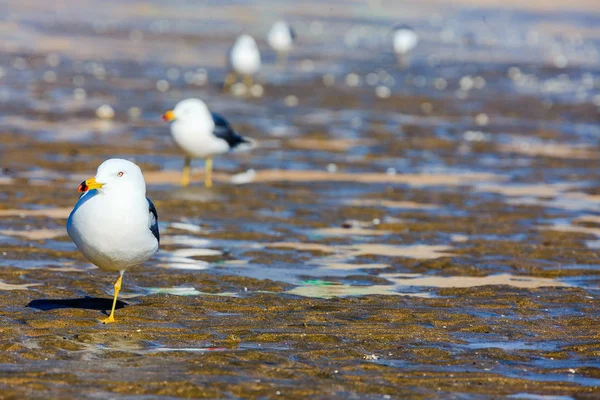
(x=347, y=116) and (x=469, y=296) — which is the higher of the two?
(x=347, y=116)

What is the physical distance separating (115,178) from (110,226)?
0.34 meters

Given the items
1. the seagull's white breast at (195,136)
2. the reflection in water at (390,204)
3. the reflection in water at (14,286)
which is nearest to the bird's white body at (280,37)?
the seagull's white breast at (195,136)

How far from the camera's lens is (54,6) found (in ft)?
134

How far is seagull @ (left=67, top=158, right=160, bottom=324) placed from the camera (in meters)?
7.92

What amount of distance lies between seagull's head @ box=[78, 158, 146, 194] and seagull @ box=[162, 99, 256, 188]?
20.7ft

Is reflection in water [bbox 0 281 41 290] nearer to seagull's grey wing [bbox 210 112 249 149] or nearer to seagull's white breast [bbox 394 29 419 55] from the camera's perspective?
seagull's grey wing [bbox 210 112 249 149]

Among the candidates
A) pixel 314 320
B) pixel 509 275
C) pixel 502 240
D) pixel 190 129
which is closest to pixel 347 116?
pixel 190 129

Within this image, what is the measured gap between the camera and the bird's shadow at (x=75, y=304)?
336 inches

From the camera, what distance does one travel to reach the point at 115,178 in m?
7.98

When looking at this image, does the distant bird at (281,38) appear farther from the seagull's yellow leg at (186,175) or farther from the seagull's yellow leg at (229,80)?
the seagull's yellow leg at (186,175)

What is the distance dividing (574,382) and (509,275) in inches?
128

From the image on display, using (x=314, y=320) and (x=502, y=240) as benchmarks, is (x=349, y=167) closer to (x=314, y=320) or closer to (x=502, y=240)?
(x=502, y=240)

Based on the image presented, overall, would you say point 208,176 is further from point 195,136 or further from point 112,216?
point 112,216

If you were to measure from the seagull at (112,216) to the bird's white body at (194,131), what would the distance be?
6.52 meters
